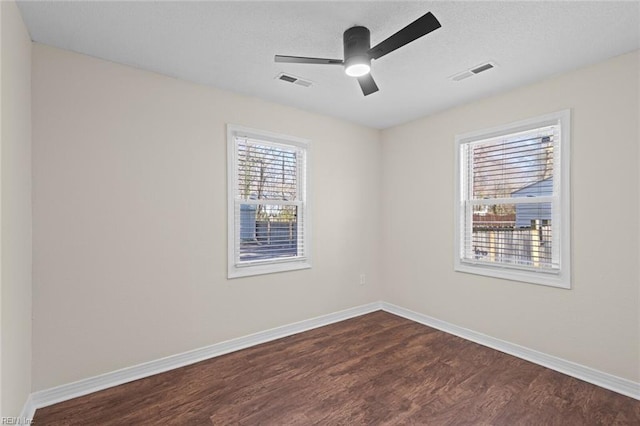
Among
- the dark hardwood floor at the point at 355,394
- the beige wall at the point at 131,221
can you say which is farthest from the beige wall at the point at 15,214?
the dark hardwood floor at the point at 355,394

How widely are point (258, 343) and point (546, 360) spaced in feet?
8.82

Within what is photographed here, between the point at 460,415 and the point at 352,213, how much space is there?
2469 millimetres

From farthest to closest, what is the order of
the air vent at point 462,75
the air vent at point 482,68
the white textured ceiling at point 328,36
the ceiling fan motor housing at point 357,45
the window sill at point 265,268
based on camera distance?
the window sill at point 265,268 → the air vent at point 462,75 → the air vent at point 482,68 → the ceiling fan motor housing at point 357,45 → the white textured ceiling at point 328,36

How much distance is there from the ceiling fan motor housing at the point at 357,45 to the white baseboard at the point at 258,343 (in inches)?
107

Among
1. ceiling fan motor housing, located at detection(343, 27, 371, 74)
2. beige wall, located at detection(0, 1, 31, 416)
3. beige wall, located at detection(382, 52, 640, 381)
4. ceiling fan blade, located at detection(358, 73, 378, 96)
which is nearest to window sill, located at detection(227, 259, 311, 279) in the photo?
beige wall, located at detection(0, 1, 31, 416)

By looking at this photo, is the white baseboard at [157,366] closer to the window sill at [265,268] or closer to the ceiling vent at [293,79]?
the window sill at [265,268]

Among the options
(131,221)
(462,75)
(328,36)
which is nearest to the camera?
(328,36)

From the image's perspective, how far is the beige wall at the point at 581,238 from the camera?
2.33 m

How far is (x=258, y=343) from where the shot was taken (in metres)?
3.19

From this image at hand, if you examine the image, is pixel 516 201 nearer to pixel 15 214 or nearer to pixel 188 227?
pixel 188 227

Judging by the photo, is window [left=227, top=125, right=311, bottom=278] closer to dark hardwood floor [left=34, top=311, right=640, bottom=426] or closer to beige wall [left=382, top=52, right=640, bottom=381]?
dark hardwood floor [left=34, top=311, right=640, bottom=426]

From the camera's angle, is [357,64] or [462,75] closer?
[357,64]

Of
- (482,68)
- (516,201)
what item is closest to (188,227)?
(482,68)

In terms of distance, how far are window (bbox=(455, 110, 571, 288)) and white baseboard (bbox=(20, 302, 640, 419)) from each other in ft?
2.20
